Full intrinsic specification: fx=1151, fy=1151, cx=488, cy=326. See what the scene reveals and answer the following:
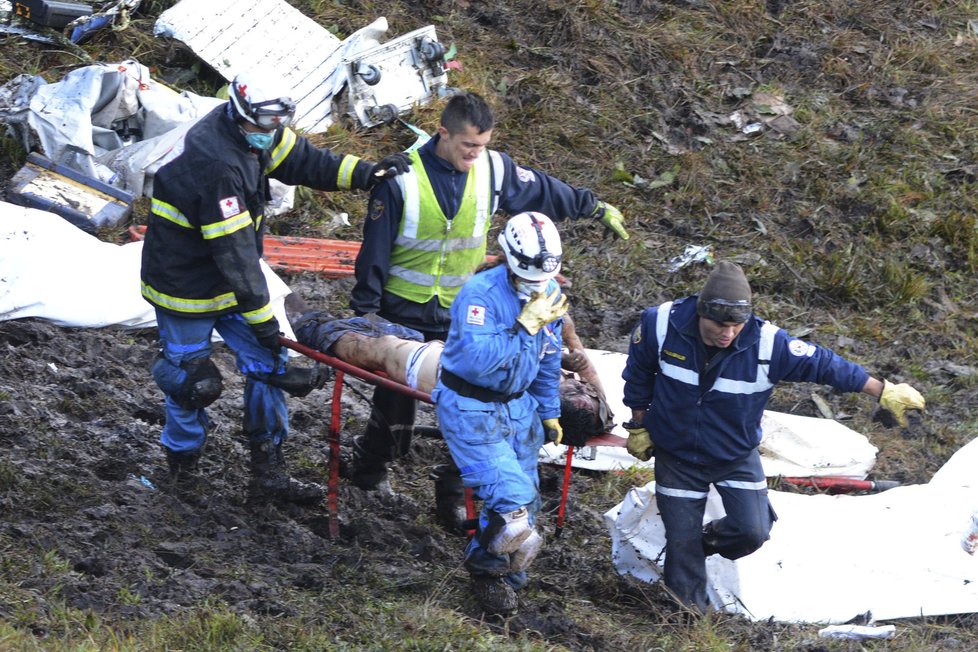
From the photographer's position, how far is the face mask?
4645mm

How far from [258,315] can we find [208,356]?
0.46m

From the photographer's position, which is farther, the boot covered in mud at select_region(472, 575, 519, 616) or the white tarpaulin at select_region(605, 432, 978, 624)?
the white tarpaulin at select_region(605, 432, 978, 624)

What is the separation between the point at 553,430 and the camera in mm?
4672

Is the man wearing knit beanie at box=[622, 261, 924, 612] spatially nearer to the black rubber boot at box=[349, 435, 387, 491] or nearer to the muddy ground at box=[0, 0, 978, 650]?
the muddy ground at box=[0, 0, 978, 650]

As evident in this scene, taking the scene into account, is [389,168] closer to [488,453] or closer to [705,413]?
[488,453]

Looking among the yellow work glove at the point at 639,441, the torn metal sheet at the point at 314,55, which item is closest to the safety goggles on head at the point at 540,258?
the yellow work glove at the point at 639,441

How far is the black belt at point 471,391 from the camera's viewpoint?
432cm

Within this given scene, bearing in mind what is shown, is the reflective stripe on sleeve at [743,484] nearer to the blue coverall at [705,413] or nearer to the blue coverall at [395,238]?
the blue coverall at [705,413]

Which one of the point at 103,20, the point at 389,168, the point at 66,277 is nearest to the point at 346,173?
the point at 389,168

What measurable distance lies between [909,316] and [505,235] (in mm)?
4844

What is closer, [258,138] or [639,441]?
[258,138]

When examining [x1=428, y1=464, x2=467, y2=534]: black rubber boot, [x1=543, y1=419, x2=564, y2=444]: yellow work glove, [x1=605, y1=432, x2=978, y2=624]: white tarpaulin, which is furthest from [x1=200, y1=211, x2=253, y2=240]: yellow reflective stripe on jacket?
[x1=605, y1=432, x2=978, y2=624]: white tarpaulin

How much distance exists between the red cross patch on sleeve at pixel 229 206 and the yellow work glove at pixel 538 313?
1271 mm

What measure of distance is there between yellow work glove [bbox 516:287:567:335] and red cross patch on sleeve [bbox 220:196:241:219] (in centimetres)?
127
